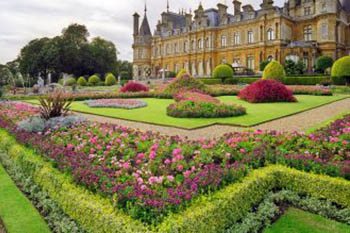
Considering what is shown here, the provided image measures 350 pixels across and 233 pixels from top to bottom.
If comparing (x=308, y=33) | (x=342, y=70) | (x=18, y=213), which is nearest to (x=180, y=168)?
(x=18, y=213)

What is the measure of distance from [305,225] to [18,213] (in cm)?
423

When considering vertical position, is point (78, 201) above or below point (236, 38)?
below

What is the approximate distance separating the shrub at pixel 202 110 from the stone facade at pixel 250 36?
101ft

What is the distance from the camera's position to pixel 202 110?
1281 centimetres

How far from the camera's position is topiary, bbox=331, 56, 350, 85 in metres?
27.4

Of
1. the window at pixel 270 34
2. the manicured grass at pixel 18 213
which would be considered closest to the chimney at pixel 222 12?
the window at pixel 270 34

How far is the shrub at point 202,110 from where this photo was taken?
12.7 metres

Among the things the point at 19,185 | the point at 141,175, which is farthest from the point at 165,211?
the point at 19,185

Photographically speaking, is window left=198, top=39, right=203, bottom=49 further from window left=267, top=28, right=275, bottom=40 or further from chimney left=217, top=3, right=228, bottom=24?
window left=267, top=28, right=275, bottom=40

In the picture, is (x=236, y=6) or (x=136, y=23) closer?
(x=236, y=6)

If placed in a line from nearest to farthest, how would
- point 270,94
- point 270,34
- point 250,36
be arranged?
1. point 270,94
2. point 270,34
3. point 250,36

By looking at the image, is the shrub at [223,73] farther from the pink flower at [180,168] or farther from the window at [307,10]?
the pink flower at [180,168]

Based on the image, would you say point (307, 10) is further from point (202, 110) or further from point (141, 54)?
point (202, 110)

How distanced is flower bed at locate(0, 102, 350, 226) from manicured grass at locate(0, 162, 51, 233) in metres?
0.82
